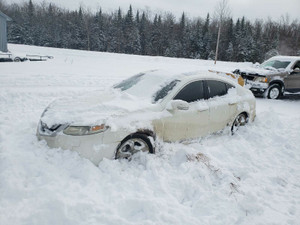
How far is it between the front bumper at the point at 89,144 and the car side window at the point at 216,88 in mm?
2467

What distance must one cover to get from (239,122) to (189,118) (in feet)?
6.34

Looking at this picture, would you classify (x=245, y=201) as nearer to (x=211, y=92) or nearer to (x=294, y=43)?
(x=211, y=92)

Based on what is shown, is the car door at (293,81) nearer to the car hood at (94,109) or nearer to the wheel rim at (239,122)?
the wheel rim at (239,122)

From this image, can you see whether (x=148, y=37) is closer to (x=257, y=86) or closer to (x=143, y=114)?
(x=257, y=86)

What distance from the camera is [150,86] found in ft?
16.1

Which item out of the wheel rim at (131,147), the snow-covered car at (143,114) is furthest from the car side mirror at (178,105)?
the wheel rim at (131,147)

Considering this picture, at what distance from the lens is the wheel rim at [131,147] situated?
3.86m

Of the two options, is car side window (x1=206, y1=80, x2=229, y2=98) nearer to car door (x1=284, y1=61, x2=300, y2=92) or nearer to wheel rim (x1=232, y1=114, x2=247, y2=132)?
wheel rim (x1=232, y1=114, x2=247, y2=132)

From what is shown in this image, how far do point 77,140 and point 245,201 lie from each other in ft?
8.19

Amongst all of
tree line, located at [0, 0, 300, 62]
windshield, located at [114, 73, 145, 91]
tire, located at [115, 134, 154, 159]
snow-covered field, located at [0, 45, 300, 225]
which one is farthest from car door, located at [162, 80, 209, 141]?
tree line, located at [0, 0, 300, 62]

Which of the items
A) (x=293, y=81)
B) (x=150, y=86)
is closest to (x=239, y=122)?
(x=150, y=86)

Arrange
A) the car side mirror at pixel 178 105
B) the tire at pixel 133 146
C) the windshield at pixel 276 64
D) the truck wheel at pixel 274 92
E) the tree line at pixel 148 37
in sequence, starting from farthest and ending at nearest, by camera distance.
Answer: the tree line at pixel 148 37 < the windshield at pixel 276 64 < the truck wheel at pixel 274 92 < the car side mirror at pixel 178 105 < the tire at pixel 133 146

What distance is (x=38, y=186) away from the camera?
3.12 metres

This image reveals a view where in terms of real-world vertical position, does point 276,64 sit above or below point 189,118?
above
